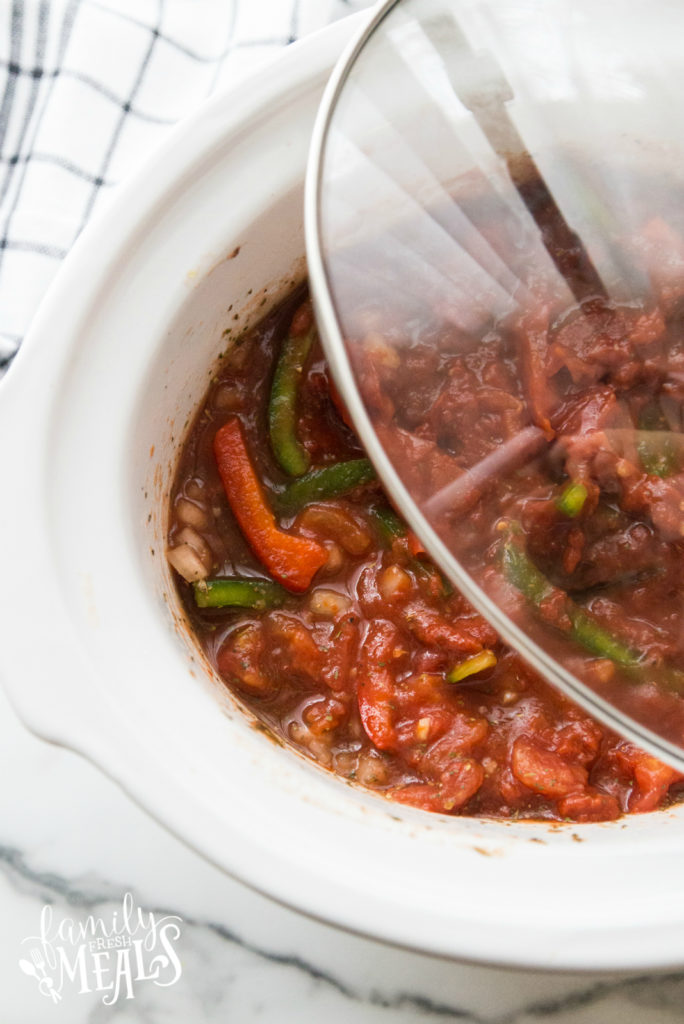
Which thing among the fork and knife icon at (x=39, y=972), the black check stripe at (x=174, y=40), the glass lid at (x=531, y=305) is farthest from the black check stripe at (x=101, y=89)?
the fork and knife icon at (x=39, y=972)

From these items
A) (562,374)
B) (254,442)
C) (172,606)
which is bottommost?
(172,606)

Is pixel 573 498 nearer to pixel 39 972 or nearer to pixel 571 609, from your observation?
pixel 571 609

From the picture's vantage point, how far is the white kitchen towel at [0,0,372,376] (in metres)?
2.09

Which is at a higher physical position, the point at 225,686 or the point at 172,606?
the point at 172,606

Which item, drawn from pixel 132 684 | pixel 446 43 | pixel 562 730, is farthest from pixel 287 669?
pixel 446 43

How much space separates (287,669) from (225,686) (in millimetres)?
124

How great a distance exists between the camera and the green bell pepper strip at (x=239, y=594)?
1748 mm

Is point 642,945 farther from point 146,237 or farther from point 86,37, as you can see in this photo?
point 86,37

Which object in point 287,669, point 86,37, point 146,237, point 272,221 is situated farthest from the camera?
point 86,37

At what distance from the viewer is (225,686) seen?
1704mm

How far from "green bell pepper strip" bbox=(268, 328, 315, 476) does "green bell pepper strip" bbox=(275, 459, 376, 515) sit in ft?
0.10

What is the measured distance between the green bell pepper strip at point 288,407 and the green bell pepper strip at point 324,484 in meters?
0.03

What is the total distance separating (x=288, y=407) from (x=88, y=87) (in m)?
0.97

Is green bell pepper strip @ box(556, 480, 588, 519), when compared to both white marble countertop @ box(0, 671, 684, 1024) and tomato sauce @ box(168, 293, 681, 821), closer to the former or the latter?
tomato sauce @ box(168, 293, 681, 821)
